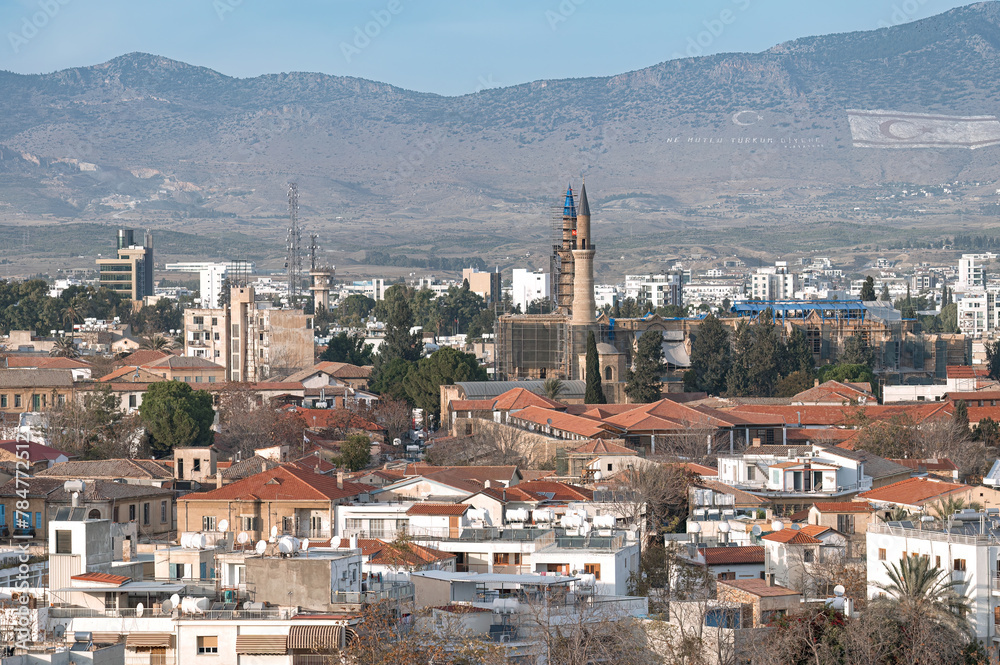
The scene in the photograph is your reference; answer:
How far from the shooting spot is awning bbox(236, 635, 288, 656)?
60.3 ft

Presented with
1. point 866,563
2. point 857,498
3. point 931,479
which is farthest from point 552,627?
point 931,479

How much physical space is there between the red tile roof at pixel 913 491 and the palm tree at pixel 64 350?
48.1 metres

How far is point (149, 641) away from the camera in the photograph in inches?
754

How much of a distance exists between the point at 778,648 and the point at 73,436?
3170 cm

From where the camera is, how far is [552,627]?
66.4 feet

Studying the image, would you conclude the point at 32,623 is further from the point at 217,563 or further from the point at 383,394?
the point at 383,394

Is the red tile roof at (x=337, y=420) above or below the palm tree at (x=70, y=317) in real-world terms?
below

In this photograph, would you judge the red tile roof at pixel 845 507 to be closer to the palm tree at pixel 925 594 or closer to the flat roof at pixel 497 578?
the palm tree at pixel 925 594

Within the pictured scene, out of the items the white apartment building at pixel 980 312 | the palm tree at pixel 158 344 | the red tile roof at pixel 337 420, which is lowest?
the red tile roof at pixel 337 420

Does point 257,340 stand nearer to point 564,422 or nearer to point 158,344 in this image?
point 158,344

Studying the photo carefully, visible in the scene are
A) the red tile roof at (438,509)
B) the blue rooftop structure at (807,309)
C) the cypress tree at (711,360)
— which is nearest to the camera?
the red tile roof at (438,509)

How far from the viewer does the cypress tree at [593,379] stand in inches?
2537

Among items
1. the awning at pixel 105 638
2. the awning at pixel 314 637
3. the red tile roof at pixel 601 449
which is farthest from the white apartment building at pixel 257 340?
the awning at pixel 314 637

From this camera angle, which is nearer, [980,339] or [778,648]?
[778,648]
